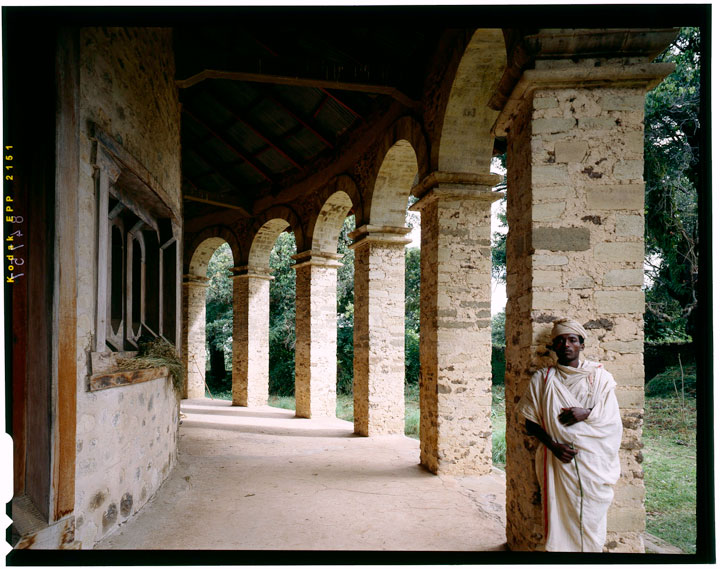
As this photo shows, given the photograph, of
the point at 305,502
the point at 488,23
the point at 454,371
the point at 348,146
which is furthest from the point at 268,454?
the point at 488,23

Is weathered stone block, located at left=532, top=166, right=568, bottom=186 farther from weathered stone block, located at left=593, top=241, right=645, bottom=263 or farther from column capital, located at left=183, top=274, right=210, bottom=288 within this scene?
column capital, located at left=183, top=274, right=210, bottom=288

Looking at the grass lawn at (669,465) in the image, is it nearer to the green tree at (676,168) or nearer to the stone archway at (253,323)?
the green tree at (676,168)

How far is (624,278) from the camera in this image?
3607 millimetres

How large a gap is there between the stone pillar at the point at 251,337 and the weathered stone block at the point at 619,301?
1088 centimetres

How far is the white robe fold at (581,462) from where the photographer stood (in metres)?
3.22

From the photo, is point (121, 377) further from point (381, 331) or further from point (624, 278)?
point (381, 331)

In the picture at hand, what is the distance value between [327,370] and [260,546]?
23.4 feet

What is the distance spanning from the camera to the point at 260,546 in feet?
13.7

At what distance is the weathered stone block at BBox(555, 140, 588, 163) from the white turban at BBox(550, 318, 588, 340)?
1145 millimetres

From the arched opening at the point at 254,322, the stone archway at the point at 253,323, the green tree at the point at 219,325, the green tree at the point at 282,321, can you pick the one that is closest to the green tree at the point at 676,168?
the arched opening at the point at 254,322

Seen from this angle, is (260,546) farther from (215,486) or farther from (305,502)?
(215,486)

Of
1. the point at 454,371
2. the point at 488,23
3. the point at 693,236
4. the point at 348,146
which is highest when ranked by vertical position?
the point at 348,146

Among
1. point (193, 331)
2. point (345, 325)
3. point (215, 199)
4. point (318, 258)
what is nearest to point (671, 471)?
point (318, 258)

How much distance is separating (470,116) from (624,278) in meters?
3.30
